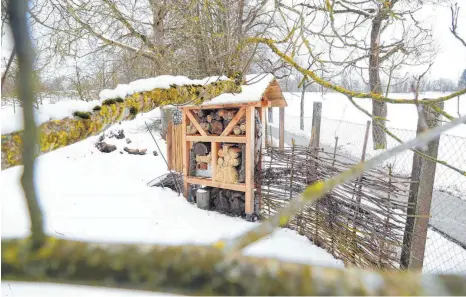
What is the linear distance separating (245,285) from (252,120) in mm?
4348

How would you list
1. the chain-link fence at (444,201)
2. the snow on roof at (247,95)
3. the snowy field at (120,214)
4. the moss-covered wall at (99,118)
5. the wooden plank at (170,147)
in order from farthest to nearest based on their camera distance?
the wooden plank at (170,147) → the snow on roof at (247,95) → the chain-link fence at (444,201) → the snowy field at (120,214) → the moss-covered wall at (99,118)

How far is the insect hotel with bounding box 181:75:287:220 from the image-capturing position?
4605 mm

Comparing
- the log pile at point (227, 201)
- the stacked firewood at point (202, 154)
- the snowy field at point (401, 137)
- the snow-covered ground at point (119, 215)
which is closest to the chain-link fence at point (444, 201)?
the snowy field at point (401, 137)

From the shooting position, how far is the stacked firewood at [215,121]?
4.78 metres

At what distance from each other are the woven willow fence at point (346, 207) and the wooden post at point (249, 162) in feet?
1.02

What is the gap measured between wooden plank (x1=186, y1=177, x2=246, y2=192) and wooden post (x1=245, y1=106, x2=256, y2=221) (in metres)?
0.12

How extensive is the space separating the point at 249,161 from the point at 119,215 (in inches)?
91.0

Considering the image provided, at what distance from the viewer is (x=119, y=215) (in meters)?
4.73

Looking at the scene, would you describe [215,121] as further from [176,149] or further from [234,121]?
[176,149]

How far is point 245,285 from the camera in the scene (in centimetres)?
28

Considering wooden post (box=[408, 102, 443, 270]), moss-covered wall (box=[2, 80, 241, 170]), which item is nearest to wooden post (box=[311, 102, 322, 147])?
moss-covered wall (box=[2, 80, 241, 170])

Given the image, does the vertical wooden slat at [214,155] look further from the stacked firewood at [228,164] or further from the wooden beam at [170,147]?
the wooden beam at [170,147]

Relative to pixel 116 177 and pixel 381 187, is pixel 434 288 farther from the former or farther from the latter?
pixel 116 177

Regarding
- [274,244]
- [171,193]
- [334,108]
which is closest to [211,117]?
[171,193]
